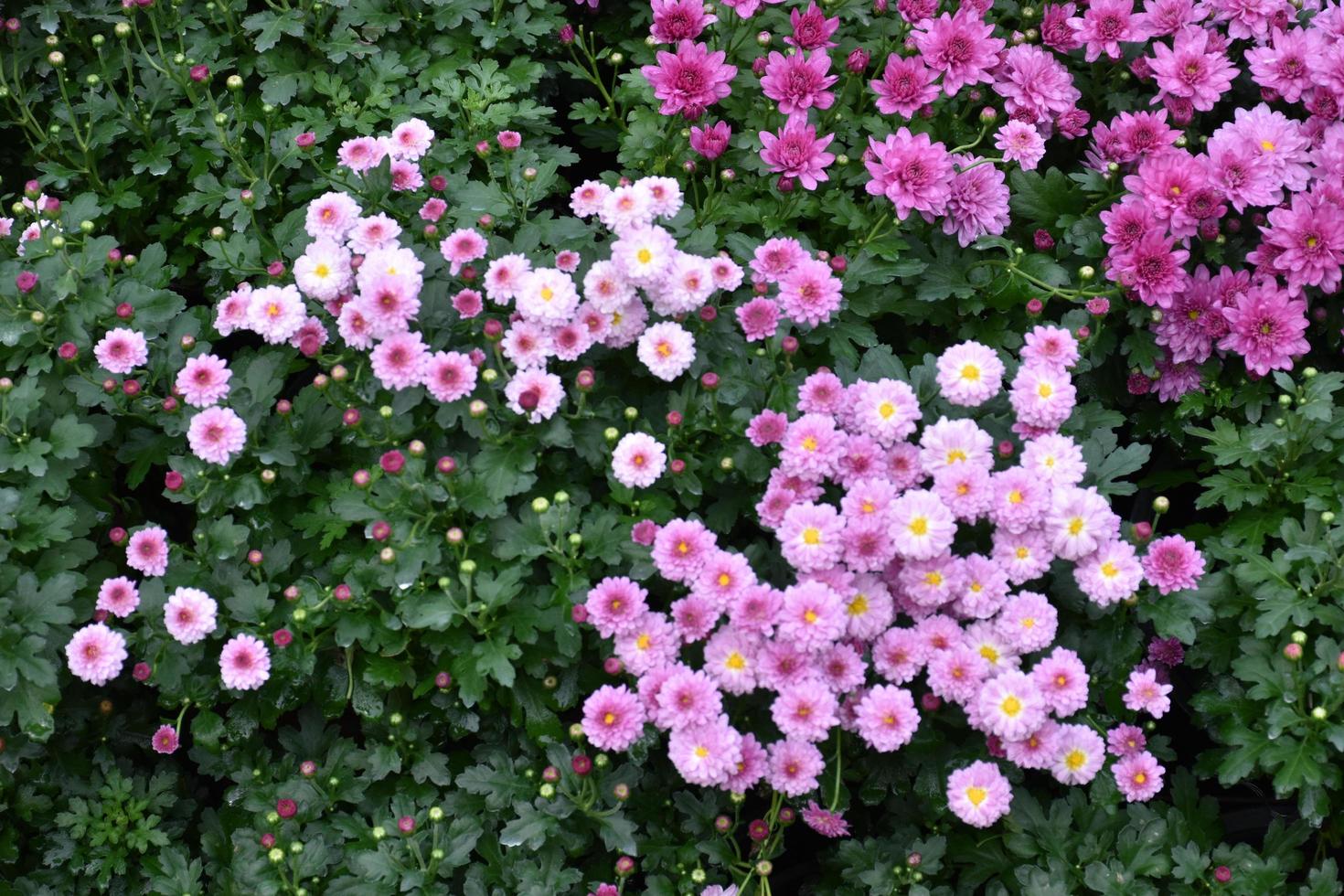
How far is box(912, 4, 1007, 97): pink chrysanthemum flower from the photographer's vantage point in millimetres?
3201

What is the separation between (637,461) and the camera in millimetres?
2596

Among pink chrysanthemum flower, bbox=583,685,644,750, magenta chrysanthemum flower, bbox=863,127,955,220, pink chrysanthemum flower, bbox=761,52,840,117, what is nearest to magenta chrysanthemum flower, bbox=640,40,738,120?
pink chrysanthemum flower, bbox=761,52,840,117

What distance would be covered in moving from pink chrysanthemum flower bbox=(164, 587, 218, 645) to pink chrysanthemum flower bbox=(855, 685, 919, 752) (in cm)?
132

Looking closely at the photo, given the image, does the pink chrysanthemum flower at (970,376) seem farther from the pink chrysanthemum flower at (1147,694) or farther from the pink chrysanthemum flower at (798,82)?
the pink chrysanthemum flower at (798,82)

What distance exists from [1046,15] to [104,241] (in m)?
2.46

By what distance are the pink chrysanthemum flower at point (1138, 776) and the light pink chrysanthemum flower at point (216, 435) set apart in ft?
6.41

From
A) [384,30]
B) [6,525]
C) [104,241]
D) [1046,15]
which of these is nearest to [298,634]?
[6,525]

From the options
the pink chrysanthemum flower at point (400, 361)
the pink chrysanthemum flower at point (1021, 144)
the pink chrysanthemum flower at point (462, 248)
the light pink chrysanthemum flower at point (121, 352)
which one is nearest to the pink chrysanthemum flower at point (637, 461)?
the pink chrysanthemum flower at point (400, 361)

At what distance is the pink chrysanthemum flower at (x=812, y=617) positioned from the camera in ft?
A: 7.86

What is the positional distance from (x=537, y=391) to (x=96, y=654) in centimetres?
103

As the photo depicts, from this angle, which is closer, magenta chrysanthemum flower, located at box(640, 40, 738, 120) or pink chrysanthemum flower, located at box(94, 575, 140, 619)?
pink chrysanthemum flower, located at box(94, 575, 140, 619)

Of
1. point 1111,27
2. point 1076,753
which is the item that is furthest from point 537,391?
point 1111,27

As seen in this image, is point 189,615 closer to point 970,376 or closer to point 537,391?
point 537,391

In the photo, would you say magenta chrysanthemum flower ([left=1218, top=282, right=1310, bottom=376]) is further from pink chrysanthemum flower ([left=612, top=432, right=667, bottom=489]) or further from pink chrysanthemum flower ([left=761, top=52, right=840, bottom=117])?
pink chrysanthemum flower ([left=612, top=432, right=667, bottom=489])
